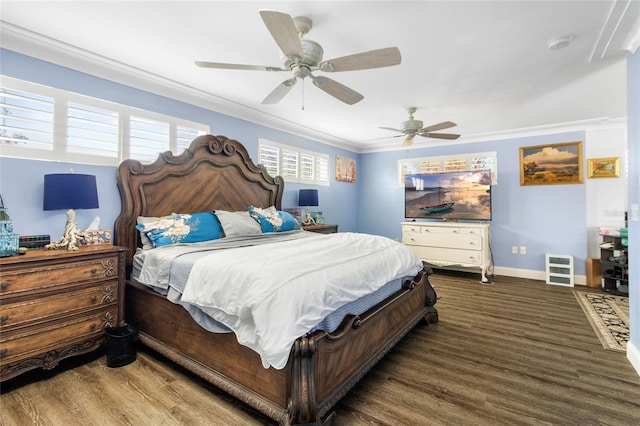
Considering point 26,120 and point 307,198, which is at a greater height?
point 26,120

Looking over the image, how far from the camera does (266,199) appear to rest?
14.1ft

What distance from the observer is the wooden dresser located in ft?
6.29

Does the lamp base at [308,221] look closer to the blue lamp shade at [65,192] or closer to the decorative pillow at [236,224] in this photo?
the decorative pillow at [236,224]

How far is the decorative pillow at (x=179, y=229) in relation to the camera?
2711mm

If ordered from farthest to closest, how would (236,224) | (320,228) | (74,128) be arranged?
(320,228)
(236,224)
(74,128)

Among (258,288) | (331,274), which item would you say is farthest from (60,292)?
(331,274)

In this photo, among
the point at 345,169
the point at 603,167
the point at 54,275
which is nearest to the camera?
the point at 54,275

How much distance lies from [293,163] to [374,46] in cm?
272

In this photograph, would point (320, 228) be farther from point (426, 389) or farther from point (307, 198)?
point (426, 389)

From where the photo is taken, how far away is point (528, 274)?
16.4 feet

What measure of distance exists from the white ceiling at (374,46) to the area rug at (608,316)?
2457 mm

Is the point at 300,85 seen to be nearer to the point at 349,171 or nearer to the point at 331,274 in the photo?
the point at 331,274

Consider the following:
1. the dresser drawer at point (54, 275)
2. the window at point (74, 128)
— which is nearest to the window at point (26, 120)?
the window at point (74, 128)

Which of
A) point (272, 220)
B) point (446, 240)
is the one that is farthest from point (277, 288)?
point (446, 240)
